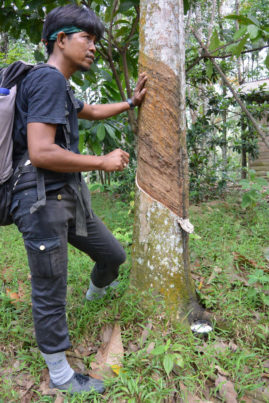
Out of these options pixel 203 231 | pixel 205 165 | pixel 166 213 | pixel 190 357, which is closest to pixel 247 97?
pixel 205 165

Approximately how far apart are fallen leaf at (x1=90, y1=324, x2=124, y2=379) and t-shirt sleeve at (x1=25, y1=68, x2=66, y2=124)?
1.41 m

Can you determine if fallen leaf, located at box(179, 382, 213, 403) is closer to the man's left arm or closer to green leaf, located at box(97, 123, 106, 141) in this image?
the man's left arm

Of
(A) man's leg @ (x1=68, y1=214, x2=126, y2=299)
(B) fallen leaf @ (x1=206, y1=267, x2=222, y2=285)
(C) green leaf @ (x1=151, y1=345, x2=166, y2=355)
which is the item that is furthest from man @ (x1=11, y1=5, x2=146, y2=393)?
(B) fallen leaf @ (x1=206, y1=267, x2=222, y2=285)

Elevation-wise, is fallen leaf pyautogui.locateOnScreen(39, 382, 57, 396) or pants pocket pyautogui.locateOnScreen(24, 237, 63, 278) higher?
Result: pants pocket pyautogui.locateOnScreen(24, 237, 63, 278)

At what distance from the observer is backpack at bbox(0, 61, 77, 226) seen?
1619 millimetres

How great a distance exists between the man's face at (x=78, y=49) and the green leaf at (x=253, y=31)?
1040 mm

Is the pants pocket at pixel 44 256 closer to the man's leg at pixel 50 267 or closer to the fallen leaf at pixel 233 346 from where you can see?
the man's leg at pixel 50 267

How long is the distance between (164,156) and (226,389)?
147 cm

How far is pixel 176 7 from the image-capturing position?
A: 2170mm

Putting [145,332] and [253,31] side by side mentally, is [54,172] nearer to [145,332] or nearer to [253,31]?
[145,332]

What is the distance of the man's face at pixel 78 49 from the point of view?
1.81 m

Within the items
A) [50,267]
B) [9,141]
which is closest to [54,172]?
[9,141]

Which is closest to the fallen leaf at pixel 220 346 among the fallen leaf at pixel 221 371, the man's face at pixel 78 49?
the fallen leaf at pixel 221 371

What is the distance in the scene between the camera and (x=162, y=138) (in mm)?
2189
